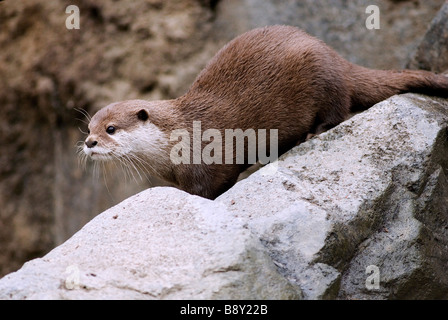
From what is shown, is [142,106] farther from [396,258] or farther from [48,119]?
[48,119]

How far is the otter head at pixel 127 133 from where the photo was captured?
9.55ft

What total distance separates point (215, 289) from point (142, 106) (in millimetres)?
1398

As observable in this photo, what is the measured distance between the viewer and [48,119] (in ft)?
A: 16.2

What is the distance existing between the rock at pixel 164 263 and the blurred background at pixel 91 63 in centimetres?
205

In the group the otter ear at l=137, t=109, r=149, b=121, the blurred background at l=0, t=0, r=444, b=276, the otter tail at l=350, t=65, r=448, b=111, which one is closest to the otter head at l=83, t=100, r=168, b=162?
the otter ear at l=137, t=109, r=149, b=121

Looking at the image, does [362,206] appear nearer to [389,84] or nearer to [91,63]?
[389,84]

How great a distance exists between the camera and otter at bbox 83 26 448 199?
2.90 metres

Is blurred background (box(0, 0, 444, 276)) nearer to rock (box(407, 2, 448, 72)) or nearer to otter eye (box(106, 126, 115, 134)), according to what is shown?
rock (box(407, 2, 448, 72))

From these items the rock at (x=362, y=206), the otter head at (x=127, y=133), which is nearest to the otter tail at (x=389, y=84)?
the rock at (x=362, y=206)

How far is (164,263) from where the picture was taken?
2.00 meters

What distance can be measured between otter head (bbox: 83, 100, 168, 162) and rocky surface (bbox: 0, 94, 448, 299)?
2.08 feet

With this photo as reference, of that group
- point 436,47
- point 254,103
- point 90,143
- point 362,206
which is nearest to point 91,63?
point 90,143

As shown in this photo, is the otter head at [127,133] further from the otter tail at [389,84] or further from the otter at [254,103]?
the otter tail at [389,84]

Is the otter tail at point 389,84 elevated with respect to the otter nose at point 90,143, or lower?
elevated
